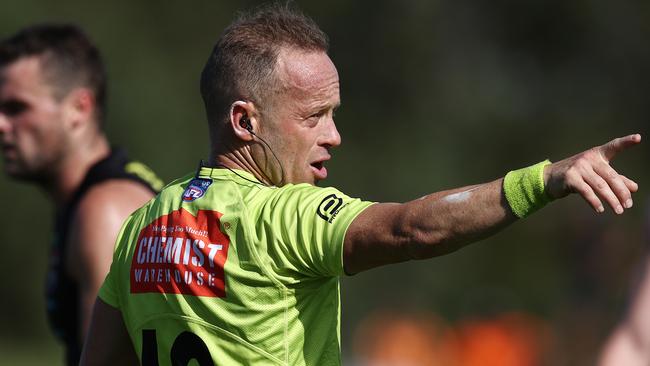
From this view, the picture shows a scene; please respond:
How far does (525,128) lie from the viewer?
75.3ft

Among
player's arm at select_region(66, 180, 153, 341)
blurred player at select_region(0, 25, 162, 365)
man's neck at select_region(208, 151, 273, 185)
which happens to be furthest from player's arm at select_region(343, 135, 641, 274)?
blurred player at select_region(0, 25, 162, 365)

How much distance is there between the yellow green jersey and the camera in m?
3.60

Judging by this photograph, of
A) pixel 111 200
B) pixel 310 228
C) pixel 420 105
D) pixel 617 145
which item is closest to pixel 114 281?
pixel 310 228

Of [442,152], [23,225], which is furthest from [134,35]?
[442,152]

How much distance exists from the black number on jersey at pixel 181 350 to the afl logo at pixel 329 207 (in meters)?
0.63

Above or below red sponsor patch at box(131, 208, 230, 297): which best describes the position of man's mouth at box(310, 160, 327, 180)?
above

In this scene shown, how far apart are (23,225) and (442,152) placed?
8.17 m

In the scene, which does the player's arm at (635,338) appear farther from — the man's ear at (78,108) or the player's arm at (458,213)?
the man's ear at (78,108)

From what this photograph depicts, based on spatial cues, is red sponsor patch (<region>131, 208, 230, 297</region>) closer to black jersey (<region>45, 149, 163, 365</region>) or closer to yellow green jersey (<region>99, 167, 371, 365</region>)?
yellow green jersey (<region>99, 167, 371, 365</region>)

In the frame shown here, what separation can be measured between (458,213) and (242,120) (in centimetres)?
95

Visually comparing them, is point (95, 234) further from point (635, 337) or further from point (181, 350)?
point (635, 337)

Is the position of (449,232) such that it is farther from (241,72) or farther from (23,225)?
(23,225)

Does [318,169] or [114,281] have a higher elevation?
[318,169]

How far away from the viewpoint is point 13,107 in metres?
6.13
